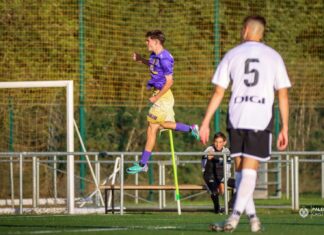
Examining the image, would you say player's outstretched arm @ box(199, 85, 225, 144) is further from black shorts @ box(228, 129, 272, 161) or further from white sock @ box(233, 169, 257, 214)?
white sock @ box(233, 169, 257, 214)

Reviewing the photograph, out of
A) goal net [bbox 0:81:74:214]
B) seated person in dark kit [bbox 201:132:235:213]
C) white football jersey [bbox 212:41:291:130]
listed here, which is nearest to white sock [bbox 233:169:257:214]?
white football jersey [bbox 212:41:291:130]

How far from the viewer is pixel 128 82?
26.3 m

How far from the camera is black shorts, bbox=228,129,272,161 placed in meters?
10.7

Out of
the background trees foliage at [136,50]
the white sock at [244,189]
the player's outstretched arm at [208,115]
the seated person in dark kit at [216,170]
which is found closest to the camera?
the player's outstretched arm at [208,115]

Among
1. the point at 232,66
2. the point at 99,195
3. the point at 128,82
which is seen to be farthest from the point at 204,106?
the point at 232,66

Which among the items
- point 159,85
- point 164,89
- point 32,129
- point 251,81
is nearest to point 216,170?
point 159,85

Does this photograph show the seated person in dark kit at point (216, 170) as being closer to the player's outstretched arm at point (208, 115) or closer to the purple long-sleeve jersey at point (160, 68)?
the purple long-sleeve jersey at point (160, 68)

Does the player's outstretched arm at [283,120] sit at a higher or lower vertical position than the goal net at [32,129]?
higher

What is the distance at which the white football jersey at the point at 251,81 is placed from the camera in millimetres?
10688

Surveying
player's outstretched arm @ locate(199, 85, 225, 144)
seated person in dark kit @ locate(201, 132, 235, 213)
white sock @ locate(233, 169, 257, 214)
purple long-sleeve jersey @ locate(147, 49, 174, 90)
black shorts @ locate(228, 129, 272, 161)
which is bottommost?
seated person in dark kit @ locate(201, 132, 235, 213)

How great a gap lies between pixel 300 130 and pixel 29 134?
7995 mm

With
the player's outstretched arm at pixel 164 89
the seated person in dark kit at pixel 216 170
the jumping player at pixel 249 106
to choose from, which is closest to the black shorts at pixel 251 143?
the jumping player at pixel 249 106

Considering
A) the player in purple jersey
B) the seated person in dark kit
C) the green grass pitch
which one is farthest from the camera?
the seated person in dark kit

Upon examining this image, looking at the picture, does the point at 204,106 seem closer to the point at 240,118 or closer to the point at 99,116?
the point at 99,116
